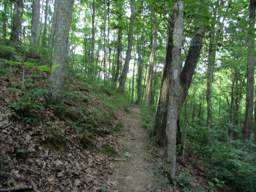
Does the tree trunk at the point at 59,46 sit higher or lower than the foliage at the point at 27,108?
higher

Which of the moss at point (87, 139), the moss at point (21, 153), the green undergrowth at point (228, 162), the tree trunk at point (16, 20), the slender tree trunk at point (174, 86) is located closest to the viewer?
the moss at point (21, 153)

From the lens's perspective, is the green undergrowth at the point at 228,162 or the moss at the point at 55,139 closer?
the moss at the point at 55,139

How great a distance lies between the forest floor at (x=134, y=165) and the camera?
5.36 meters

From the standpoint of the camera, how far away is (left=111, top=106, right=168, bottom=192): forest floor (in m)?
5.36

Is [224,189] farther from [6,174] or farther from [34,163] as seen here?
[6,174]

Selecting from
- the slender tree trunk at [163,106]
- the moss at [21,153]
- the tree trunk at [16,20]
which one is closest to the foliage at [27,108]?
the moss at [21,153]

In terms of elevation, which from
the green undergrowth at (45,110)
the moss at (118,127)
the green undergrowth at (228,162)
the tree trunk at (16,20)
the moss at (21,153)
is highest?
the tree trunk at (16,20)

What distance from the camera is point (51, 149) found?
203 inches

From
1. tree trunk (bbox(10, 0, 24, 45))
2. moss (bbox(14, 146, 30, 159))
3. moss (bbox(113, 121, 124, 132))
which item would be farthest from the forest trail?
tree trunk (bbox(10, 0, 24, 45))

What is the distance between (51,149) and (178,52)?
12.6ft

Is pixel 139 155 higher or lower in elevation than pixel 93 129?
lower

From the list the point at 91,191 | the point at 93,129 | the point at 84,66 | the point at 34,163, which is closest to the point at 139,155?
the point at 93,129

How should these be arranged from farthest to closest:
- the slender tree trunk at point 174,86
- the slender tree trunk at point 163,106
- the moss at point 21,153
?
the slender tree trunk at point 163,106 → the slender tree trunk at point 174,86 → the moss at point 21,153

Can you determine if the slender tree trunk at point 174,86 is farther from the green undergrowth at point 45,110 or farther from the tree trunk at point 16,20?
the tree trunk at point 16,20
